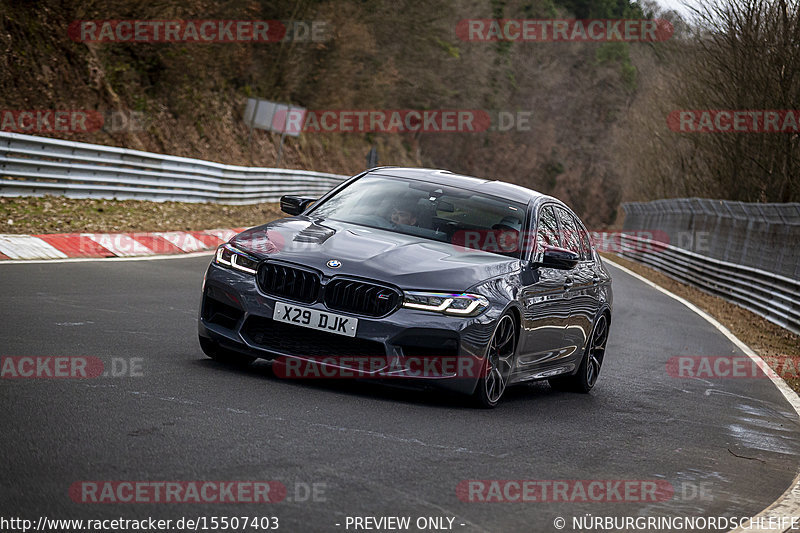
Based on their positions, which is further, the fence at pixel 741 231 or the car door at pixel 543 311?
the fence at pixel 741 231

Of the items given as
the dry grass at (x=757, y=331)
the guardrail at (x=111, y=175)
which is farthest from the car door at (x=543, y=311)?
the guardrail at (x=111, y=175)

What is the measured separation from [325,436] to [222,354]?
7.43 feet

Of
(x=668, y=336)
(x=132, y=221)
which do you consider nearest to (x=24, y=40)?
(x=132, y=221)

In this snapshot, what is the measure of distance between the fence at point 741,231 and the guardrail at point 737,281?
29cm

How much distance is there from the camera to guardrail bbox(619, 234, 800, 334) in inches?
787

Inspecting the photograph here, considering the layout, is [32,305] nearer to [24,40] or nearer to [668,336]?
[668,336]

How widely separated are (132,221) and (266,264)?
498 inches

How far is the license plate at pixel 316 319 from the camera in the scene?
7129mm

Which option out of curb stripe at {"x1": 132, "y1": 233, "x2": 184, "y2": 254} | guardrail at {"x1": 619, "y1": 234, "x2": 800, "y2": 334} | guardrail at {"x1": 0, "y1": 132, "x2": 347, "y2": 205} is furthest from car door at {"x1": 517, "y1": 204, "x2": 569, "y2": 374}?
guardrail at {"x1": 619, "y1": 234, "x2": 800, "y2": 334}

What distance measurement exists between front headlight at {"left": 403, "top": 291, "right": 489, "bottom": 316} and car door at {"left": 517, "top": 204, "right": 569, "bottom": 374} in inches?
29.9

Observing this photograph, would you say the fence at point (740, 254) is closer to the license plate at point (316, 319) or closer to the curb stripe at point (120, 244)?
the curb stripe at point (120, 244)

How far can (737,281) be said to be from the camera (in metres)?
25.5

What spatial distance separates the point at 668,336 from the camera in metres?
16.6

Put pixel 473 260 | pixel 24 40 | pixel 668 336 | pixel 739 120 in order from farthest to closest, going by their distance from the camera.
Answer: pixel 739 120
pixel 24 40
pixel 668 336
pixel 473 260
